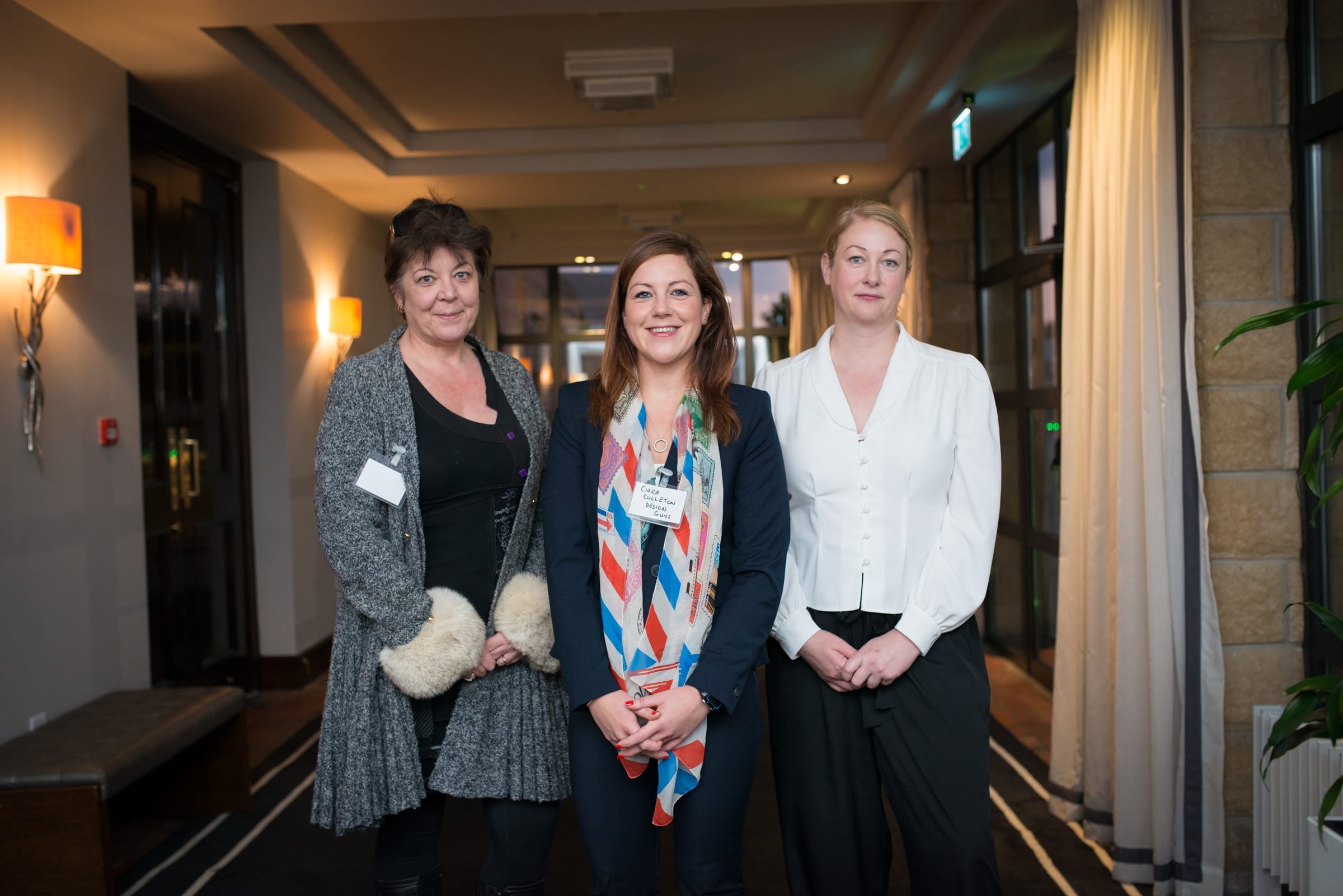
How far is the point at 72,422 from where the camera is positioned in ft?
11.4

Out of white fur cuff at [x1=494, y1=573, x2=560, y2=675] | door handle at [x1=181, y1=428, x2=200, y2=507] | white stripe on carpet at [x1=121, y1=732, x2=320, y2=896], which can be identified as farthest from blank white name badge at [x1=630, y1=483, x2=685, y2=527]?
door handle at [x1=181, y1=428, x2=200, y2=507]

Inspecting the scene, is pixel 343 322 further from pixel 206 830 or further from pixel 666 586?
pixel 666 586

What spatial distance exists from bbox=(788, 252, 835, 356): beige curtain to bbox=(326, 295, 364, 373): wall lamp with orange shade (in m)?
4.93

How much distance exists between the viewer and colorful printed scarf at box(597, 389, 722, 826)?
65.9 inches

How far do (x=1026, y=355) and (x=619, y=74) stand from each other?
8.12 ft

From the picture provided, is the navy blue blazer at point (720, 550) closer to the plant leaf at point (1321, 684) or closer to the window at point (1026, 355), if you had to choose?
the plant leaf at point (1321, 684)

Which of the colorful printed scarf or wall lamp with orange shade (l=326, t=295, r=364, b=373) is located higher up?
wall lamp with orange shade (l=326, t=295, r=364, b=373)

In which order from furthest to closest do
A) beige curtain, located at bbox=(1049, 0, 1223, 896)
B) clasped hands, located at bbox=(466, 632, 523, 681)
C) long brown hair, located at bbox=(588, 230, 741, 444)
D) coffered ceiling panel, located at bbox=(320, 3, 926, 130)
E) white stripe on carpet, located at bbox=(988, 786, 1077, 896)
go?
coffered ceiling panel, located at bbox=(320, 3, 926, 130)
white stripe on carpet, located at bbox=(988, 786, 1077, 896)
beige curtain, located at bbox=(1049, 0, 1223, 896)
clasped hands, located at bbox=(466, 632, 523, 681)
long brown hair, located at bbox=(588, 230, 741, 444)

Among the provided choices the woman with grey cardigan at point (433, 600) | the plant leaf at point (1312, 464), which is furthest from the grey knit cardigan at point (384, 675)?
the plant leaf at point (1312, 464)

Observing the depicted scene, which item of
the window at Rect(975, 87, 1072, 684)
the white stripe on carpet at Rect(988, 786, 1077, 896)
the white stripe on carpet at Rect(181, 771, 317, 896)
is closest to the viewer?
the white stripe on carpet at Rect(988, 786, 1077, 896)

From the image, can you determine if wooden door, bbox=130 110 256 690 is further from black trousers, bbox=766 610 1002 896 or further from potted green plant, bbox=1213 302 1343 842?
potted green plant, bbox=1213 302 1343 842

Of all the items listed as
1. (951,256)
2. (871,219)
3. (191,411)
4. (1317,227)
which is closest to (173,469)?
(191,411)

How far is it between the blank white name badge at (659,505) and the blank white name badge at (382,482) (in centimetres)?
44

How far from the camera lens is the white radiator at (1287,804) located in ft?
6.97
